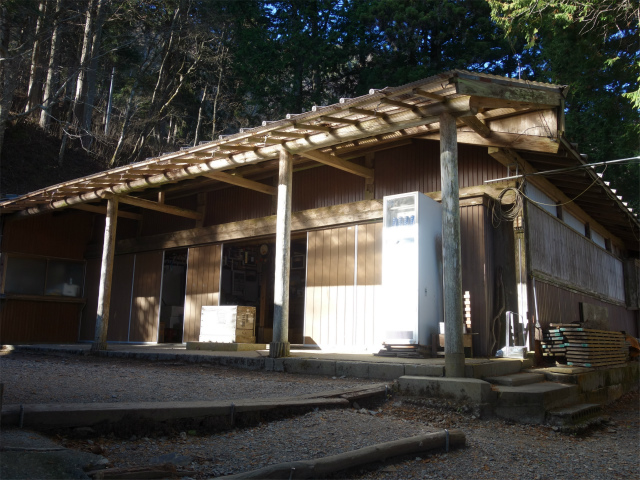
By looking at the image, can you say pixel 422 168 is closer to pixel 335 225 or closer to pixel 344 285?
pixel 335 225

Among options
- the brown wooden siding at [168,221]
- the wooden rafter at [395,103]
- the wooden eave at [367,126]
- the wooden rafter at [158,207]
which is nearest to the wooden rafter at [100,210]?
the brown wooden siding at [168,221]

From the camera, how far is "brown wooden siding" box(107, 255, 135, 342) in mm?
14750

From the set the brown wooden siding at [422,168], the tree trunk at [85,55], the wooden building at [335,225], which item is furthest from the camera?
the tree trunk at [85,55]

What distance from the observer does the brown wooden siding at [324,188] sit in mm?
10930

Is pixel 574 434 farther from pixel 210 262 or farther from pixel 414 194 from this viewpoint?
pixel 210 262

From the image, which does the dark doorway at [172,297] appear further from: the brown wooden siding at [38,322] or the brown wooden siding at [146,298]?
the brown wooden siding at [38,322]

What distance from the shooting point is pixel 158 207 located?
12.7 meters

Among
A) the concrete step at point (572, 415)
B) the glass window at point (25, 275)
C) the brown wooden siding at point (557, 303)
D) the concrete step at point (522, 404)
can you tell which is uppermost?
the glass window at point (25, 275)

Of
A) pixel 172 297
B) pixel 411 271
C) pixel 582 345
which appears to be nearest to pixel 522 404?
pixel 411 271

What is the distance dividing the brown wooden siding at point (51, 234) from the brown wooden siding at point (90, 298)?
1.95 feet

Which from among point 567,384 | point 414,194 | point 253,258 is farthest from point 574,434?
point 253,258

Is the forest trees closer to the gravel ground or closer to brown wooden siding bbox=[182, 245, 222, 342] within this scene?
brown wooden siding bbox=[182, 245, 222, 342]

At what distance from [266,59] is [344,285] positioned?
1631 cm

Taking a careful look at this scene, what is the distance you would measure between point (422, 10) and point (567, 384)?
1809 centimetres
